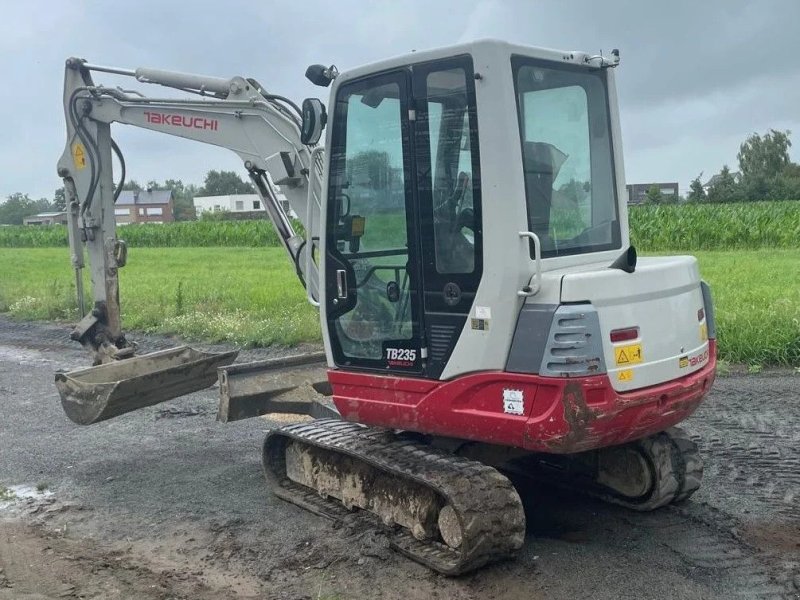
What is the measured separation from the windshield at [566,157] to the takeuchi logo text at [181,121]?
2.90m

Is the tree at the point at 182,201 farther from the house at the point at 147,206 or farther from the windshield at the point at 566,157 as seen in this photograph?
the windshield at the point at 566,157

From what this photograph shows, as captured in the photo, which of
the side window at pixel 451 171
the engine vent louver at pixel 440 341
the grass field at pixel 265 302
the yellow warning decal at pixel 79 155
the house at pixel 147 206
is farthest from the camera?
the house at pixel 147 206

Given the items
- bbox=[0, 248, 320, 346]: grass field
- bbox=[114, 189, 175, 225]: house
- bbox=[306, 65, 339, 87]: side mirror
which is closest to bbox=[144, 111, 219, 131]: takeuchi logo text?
bbox=[306, 65, 339, 87]: side mirror

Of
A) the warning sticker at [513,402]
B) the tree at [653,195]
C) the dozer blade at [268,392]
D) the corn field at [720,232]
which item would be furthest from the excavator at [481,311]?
the tree at [653,195]

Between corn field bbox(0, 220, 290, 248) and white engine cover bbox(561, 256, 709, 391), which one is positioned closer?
white engine cover bbox(561, 256, 709, 391)

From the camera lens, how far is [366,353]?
5113mm

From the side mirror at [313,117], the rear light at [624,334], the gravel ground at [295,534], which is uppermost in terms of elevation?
the side mirror at [313,117]

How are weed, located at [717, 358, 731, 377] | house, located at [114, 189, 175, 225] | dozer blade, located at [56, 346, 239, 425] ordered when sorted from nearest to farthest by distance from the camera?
dozer blade, located at [56, 346, 239, 425] < weed, located at [717, 358, 731, 377] < house, located at [114, 189, 175, 225]

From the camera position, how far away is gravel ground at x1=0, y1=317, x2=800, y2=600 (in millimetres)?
4438

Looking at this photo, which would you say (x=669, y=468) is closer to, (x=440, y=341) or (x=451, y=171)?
(x=440, y=341)

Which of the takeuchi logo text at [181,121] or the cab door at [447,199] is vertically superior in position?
the takeuchi logo text at [181,121]

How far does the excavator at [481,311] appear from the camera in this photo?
436 cm

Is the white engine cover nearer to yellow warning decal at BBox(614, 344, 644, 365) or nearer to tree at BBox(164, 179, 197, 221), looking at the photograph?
yellow warning decal at BBox(614, 344, 644, 365)

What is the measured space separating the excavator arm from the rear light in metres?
2.23
